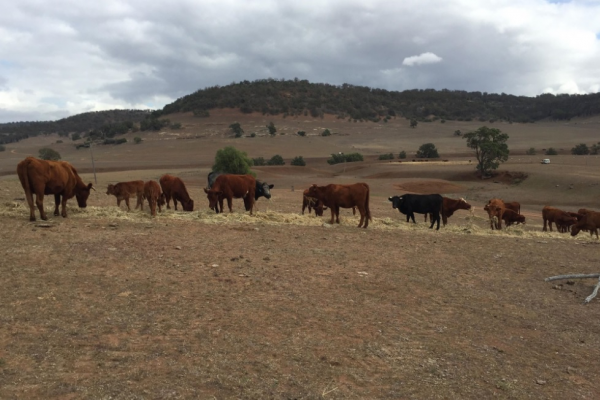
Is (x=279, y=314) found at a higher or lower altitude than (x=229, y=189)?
lower

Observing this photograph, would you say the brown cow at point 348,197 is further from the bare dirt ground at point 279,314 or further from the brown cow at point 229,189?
the brown cow at point 229,189

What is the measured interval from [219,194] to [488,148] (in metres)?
45.3

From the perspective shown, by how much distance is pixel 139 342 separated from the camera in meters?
5.39

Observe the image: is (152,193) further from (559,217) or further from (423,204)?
(559,217)

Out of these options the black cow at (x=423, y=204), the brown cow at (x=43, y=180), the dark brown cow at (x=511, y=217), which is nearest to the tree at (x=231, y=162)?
the black cow at (x=423, y=204)

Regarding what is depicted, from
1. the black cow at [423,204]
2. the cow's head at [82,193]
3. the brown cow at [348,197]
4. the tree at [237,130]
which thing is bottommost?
the black cow at [423,204]

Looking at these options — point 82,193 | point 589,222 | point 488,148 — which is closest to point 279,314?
point 82,193

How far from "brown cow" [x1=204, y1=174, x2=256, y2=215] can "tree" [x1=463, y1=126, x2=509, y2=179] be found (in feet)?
144

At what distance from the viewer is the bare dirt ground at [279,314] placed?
4.83 metres

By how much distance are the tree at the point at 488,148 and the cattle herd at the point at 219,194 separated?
1283 inches

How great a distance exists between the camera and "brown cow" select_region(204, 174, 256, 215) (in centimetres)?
1583

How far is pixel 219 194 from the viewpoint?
632 inches

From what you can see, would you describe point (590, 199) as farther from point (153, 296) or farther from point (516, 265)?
point (153, 296)

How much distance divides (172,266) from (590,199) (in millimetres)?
39508
